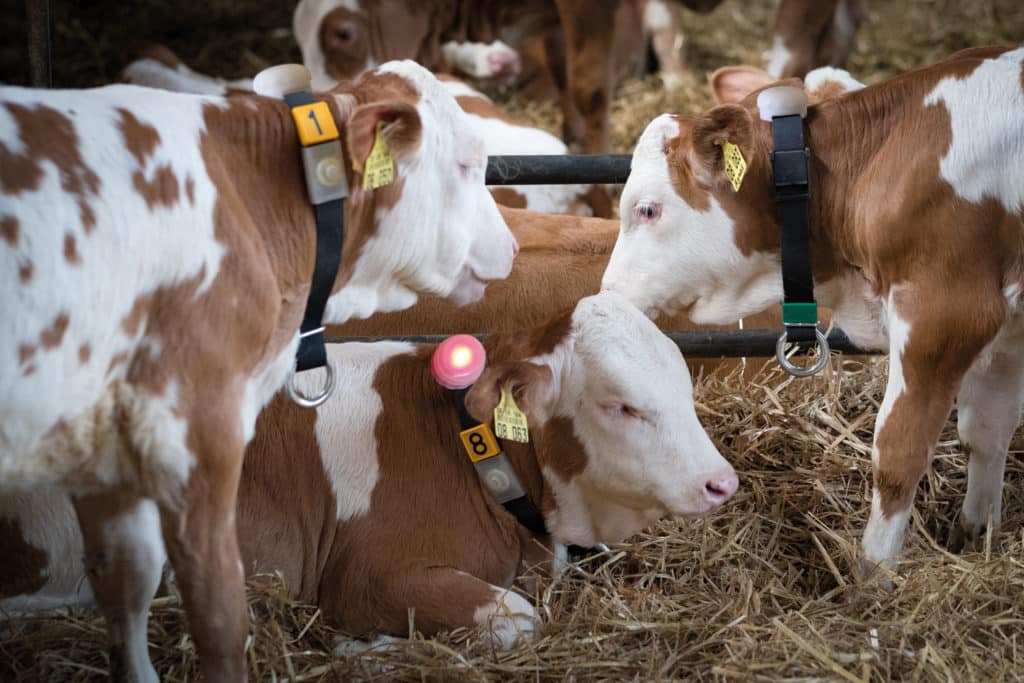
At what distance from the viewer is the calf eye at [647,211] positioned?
141 inches

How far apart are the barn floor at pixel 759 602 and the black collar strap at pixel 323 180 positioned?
0.90 meters

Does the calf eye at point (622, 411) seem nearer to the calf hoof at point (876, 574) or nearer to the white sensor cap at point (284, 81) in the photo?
the calf hoof at point (876, 574)

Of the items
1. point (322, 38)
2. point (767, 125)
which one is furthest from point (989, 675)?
point (322, 38)

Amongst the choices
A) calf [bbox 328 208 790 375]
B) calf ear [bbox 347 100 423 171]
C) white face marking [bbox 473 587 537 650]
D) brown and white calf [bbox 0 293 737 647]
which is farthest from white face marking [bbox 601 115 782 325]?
calf ear [bbox 347 100 423 171]

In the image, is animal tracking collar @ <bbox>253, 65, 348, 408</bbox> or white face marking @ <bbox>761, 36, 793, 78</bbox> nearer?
animal tracking collar @ <bbox>253, 65, 348, 408</bbox>

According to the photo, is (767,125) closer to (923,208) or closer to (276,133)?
(923,208)

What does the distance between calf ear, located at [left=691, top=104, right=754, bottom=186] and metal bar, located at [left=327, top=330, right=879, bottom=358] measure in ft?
2.28

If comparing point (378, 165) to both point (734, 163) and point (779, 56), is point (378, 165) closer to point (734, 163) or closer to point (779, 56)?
point (734, 163)

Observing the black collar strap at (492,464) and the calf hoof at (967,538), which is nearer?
the black collar strap at (492,464)

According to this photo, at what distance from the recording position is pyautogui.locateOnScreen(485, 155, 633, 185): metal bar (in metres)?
4.14

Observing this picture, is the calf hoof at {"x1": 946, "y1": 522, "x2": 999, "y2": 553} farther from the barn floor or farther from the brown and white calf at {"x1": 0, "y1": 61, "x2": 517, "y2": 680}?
the brown and white calf at {"x1": 0, "y1": 61, "x2": 517, "y2": 680}

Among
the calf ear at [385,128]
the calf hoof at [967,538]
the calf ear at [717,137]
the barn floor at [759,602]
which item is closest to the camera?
the calf ear at [385,128]

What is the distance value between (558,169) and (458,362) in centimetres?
123

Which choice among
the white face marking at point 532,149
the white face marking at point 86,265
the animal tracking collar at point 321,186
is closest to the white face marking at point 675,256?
the animal tracking collar at point 321,186
